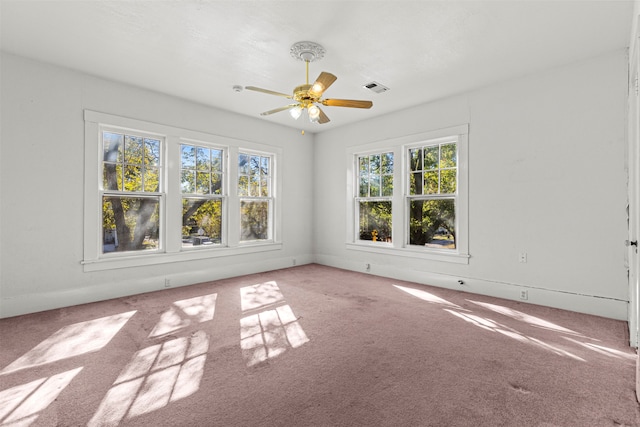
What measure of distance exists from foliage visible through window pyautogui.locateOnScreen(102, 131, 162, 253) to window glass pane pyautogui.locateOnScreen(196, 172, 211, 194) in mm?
577

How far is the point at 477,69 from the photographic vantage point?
359cm

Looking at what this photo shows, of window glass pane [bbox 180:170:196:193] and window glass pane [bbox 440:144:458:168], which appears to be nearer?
window glass pane [bbox 440:144:458:168]

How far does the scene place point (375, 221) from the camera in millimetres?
5645

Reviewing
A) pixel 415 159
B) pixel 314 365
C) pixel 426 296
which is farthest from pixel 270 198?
pixel 314 365

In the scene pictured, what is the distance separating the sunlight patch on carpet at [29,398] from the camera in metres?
1.66

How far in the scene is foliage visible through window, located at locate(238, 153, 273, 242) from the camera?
5473mm

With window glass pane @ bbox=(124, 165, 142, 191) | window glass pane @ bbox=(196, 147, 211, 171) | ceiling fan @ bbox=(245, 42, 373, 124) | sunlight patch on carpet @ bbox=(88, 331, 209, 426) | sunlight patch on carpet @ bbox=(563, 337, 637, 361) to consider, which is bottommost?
sunlight patch on carpet @ bbox=(88, 331, 209, 426)

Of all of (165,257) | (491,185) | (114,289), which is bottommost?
(114,289)

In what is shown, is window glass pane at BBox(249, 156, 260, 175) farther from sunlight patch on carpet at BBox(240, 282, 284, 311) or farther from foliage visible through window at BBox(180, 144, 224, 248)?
sunlight patch on carpet at BBox(240, 282, 284, 311)

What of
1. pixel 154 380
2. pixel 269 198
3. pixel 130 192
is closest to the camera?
pixel 154 380

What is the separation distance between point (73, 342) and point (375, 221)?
4471 millimetres

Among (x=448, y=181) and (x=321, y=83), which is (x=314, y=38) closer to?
(x=321, y=83)

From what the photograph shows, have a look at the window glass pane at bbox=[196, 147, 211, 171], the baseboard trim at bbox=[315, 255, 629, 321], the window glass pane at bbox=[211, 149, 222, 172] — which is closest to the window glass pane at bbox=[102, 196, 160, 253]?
the window glass pane at bbox=[196, 147, 211, 171]

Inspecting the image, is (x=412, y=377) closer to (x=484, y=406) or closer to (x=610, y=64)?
(x=484, y=406)
